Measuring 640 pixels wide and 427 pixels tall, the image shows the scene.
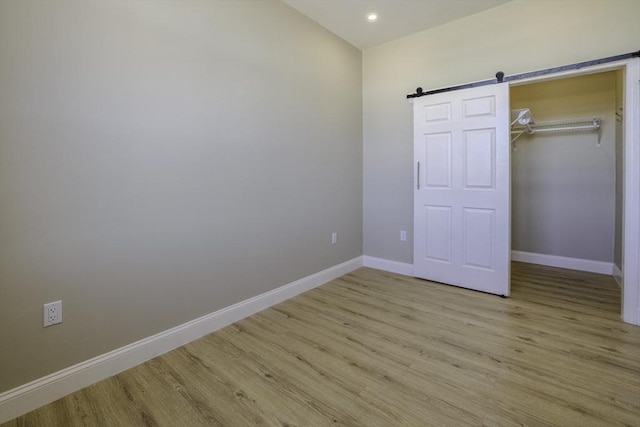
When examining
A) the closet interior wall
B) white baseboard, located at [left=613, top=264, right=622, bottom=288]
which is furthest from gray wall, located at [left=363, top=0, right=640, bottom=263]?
white baseboard, located at [left=613, top=264, right=622, bottom=288]

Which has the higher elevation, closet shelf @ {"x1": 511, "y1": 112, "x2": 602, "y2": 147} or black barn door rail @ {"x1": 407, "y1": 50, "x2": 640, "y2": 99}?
black barn door rail @ {"x1": 407, "y1": 50, "x2": 640, "y2": 99}

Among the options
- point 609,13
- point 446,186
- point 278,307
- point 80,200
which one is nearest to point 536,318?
point 446,186

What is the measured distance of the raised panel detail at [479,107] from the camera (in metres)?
2.84

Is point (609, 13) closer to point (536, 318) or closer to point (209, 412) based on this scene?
point (536, 318)

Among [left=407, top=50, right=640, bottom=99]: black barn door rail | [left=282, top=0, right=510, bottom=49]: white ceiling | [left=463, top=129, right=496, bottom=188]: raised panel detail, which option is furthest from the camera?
[left=463, top=129, right=496, bottom=188]: raised panel detail

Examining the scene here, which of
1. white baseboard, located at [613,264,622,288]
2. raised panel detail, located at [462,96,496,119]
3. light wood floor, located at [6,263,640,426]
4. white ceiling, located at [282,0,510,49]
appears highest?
white ceiling, located at [282,0,510,49]

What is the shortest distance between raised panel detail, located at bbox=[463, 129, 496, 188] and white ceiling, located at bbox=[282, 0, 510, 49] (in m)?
A: 1.17

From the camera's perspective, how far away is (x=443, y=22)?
311 cm

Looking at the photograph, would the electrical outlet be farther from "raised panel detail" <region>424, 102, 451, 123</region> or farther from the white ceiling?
"raised panel detail" <region>424, 102, 451, 123</region>

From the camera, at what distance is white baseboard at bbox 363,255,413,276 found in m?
3.55

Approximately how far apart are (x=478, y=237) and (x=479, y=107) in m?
1.27

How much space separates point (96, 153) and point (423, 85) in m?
3.11

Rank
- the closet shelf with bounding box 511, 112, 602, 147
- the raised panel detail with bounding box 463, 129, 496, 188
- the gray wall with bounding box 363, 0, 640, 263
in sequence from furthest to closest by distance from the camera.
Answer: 1. the closet shelf with bounding box 511, 112, 602, 147
2. the raised panel detail with bounding box 463, 129, 496, 188
3. the gray wall with bounding box 363, 0, 640, 263

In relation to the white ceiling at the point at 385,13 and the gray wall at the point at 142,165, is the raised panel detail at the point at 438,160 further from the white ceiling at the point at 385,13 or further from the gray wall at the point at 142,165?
the gray wall at the point at 142,165
